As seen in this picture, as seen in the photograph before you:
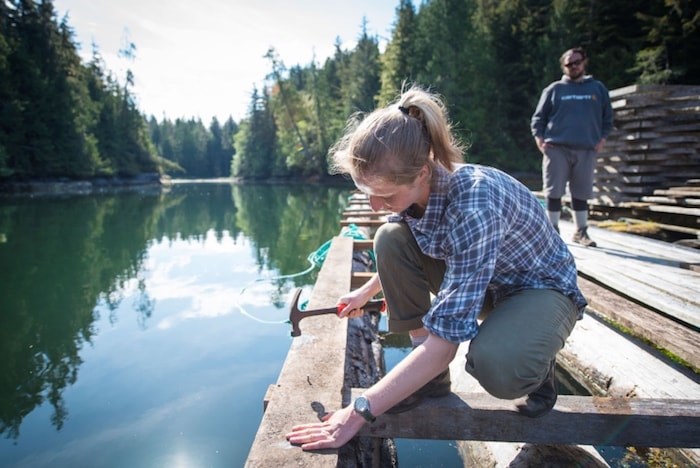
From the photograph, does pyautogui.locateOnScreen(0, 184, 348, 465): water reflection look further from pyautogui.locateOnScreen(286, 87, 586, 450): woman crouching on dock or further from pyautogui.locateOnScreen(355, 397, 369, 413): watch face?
pyautogui.locateOnScreen(286, 87, 586, 450): woman crouching on dock

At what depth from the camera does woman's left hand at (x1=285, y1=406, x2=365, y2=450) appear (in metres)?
1.34

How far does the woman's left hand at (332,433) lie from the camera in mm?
1343

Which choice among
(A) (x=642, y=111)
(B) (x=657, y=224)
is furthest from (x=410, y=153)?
(A) (x=642, y=111)

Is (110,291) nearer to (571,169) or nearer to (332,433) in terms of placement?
(332,433)

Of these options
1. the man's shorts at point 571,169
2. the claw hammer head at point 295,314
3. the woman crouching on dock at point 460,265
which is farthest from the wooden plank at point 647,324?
the claw hammer head at point 295,314

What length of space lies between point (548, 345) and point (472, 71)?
29457 millimetres

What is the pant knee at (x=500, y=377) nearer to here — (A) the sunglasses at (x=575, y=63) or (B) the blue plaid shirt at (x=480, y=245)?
(B) the blue plaid shirt at (x=480, y=245)

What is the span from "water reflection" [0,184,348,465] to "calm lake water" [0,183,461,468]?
2 cm

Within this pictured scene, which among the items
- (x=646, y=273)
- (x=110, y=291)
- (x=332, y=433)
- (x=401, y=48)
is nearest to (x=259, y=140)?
(x=401, y=48)

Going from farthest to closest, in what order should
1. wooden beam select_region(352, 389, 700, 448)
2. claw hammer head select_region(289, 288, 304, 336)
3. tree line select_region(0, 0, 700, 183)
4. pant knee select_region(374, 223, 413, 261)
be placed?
tree line select_region(0, 0, 700, 183) < claw hammer head select_region(289, 288, 304, 336) < pant knee select_region(374, 223, 413, 261) < wooden beam select_region(352, 389, 700, 448)

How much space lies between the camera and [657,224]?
18.4 ft

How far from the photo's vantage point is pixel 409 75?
3117 centimetres

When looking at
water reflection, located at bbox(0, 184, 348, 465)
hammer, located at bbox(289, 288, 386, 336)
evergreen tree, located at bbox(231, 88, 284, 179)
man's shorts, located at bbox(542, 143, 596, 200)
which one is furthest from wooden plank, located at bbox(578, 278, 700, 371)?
evergreen tree, located at bbox(231, 88, 284, 179)

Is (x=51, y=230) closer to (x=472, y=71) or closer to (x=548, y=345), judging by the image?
(x=548, y=345)
